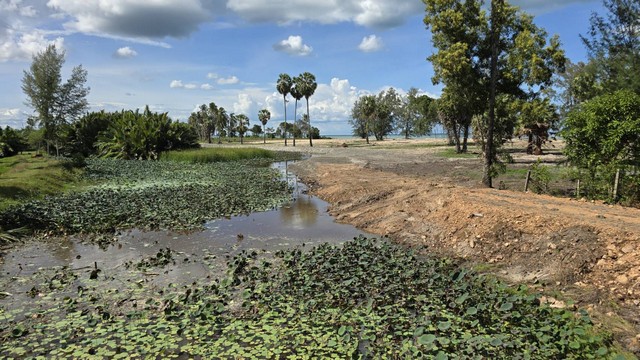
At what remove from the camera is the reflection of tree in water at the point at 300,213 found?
622 inches

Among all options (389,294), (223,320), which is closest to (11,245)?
(223,320)

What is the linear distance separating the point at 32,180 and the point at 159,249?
1365 centimetres

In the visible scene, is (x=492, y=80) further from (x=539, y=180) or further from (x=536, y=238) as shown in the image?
(x=536, y=238)

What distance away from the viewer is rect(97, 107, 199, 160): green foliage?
42.4 m

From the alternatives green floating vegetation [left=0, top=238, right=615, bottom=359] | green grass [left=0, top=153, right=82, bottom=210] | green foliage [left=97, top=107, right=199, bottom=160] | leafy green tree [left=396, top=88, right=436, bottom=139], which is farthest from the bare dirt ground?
leafy green tree [left=396, top=88, right=436, bottom=139]

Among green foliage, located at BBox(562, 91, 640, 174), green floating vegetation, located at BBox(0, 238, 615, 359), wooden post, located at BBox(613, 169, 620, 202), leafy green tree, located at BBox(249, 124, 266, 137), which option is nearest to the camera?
green floating vegetation, located at BBox(0, 238, 615, 359)

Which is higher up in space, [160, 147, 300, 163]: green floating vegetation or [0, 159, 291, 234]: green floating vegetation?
[160, 147, 300, 163]: green floating vegetation

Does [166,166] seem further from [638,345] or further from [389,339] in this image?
[638,345]

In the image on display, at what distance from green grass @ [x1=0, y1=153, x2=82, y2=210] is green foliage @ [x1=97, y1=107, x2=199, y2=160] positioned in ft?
49.8

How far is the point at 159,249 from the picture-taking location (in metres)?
11.7

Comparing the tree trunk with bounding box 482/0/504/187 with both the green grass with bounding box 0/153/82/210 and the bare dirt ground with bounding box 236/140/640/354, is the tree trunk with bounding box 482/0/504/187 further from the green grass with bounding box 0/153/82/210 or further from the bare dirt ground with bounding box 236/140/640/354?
the green grass with bounding box 0/153/82/210

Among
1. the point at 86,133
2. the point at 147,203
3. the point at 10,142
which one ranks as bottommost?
the point at 147,203

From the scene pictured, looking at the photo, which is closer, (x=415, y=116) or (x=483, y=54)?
(x=483, y=54)

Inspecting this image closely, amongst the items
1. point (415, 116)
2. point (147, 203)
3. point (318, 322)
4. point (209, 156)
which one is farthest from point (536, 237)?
point (415, 116)
